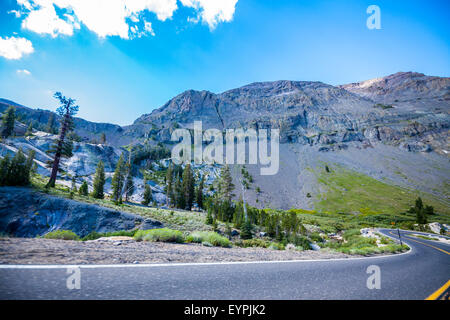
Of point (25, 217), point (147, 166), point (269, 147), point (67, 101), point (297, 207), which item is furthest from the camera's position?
point (269, 147)

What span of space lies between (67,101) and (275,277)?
122 ft

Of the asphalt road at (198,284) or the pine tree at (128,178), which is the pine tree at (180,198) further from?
the asphalt road at (198,284)

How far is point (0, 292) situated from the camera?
217 cm

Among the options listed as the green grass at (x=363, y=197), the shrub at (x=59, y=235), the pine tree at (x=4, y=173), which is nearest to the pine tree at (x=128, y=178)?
the pine tree at (x=4, y=173)

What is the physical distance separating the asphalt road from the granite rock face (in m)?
19.2

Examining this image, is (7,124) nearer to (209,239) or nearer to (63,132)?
(63,132)

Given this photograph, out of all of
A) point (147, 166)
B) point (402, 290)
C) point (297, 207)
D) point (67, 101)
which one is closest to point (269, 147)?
point (297, 207)

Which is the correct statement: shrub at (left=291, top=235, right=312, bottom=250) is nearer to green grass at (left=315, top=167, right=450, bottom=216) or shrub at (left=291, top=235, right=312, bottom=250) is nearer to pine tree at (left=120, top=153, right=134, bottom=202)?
pine tree at (left=120, top=153, right=134, bottom=202)

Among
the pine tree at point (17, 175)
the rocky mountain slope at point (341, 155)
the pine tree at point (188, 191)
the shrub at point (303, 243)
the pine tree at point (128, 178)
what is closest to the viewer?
the shrub at point (303, 243)

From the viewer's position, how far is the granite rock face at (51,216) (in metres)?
16.7

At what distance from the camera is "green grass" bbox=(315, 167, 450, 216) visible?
83250mm

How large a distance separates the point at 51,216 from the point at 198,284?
908 inches

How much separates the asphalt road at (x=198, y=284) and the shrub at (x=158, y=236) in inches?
203
